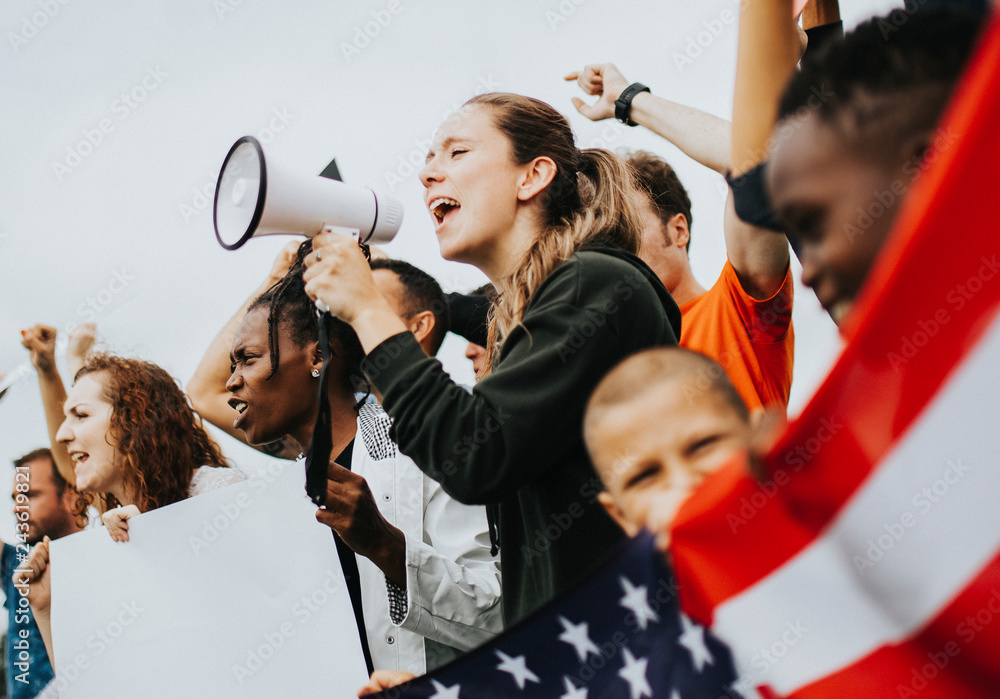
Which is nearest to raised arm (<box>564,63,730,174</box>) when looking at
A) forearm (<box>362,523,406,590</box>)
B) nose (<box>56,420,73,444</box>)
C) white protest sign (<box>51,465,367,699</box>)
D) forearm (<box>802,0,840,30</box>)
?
forearm (<box>802,0,840,30</box>)

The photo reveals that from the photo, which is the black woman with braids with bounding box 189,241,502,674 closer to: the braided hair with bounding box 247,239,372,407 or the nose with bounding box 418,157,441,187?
the braided hair with bounding box 247,239,372,407

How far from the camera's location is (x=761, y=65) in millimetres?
1149

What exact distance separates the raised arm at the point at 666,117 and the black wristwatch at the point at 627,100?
0.05ft

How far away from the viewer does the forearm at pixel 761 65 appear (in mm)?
1140

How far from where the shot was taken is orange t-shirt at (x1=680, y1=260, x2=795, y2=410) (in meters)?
1.73

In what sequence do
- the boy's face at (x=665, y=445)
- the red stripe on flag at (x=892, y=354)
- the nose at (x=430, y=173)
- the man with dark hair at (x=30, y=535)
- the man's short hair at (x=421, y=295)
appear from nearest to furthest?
the red stripe on flag at (x=892, y=354) → the boy's face at (x=665, y=445) → the nose at (x=430, y=173) → the man with dark hair at (x=30, y=535) → the man's short hair at (x=421, y=295)

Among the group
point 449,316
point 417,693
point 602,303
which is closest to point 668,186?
point 449,316

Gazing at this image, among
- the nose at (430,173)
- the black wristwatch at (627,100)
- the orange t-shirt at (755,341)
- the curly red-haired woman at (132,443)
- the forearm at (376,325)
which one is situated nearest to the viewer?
the forearm at (376,325)

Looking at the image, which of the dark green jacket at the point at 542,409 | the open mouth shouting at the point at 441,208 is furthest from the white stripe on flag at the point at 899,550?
the open mouth shouting at the point at 441,208

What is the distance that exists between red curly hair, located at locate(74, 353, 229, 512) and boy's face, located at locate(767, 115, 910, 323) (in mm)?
2278

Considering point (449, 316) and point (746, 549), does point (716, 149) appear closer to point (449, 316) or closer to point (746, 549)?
point (746, 549)

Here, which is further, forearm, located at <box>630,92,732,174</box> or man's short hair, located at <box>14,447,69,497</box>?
man's short hair, located at <box>14,447,69,497</box>

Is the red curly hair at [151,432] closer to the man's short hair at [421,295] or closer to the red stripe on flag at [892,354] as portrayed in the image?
the man's short hair at [421,295]

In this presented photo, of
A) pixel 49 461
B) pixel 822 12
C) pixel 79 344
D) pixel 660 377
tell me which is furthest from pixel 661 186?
pixel 49 461
